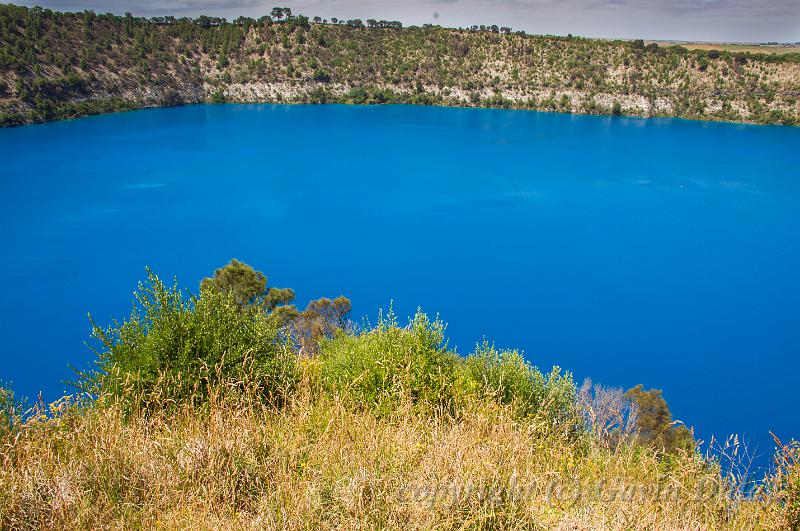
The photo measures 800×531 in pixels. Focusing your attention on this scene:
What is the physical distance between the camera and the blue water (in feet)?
88.4

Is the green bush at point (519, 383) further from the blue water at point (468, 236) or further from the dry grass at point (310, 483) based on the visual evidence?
the blue water at point (468, 236)

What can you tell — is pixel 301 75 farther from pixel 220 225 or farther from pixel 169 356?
pixel 169 356

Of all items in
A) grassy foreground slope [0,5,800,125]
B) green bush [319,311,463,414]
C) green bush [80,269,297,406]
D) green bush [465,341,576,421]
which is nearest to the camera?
green bush [80,269,297,406]

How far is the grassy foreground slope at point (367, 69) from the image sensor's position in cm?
7762

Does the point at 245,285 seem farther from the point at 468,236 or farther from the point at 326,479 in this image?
the point at 468,236

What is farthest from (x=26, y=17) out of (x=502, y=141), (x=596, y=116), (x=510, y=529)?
(x=510, y=529)

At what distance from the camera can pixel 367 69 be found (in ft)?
316

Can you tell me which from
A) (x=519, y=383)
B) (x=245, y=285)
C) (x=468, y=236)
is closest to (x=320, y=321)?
(x=245, y=285)

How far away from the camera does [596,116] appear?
3398 inches

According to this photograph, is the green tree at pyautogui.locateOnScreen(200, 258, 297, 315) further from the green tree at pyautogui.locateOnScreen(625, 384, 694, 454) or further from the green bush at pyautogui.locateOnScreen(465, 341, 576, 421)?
the green tree at pyautogui.locateOnScreen(625, 384, 694, 454)

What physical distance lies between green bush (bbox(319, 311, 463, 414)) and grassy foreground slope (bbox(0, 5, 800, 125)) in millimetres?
76408

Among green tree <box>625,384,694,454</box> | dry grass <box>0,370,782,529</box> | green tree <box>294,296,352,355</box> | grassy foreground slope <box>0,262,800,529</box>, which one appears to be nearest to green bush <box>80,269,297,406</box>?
grassy foreground slope <box>0,262,800,529</box>

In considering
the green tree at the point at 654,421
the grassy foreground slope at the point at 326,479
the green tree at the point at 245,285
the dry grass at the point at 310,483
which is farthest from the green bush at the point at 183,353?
the green tree at the point at 654,421

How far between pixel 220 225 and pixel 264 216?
3.87 m
